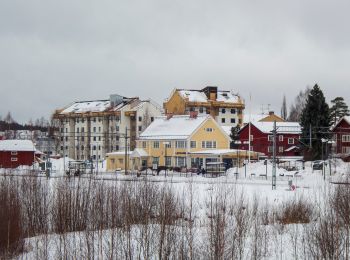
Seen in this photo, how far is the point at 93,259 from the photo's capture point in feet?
50.1

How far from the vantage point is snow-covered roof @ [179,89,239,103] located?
341 ft

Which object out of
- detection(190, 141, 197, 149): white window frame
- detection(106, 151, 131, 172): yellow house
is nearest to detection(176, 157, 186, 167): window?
detection(190, 141, 197, 149): white window frame

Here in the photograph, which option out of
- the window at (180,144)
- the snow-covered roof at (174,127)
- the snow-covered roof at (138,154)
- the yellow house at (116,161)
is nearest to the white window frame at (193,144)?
the window at (180,144)

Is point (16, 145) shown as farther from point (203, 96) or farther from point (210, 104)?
point (203, 96)

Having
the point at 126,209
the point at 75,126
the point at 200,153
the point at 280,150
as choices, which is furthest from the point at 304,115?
the point at 75,126

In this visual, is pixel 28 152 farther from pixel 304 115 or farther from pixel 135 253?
pixel 135 253

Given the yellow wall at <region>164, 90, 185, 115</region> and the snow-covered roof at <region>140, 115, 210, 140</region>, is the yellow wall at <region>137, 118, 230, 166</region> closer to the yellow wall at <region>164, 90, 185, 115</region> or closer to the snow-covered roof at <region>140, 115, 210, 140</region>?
the snow-covered roof at <region>140, 115, 210, 140</region>

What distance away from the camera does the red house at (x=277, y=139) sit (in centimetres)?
8219

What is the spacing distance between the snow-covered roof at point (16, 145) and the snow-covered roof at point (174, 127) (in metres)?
20.3

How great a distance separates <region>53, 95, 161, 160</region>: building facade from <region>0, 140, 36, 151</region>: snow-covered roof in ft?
53.3

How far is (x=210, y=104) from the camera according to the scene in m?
105

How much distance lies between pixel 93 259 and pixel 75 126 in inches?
4111

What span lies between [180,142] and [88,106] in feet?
166

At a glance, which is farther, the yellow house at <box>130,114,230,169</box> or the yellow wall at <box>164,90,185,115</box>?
the yellow wall at <box>164,90,185,115</box>
